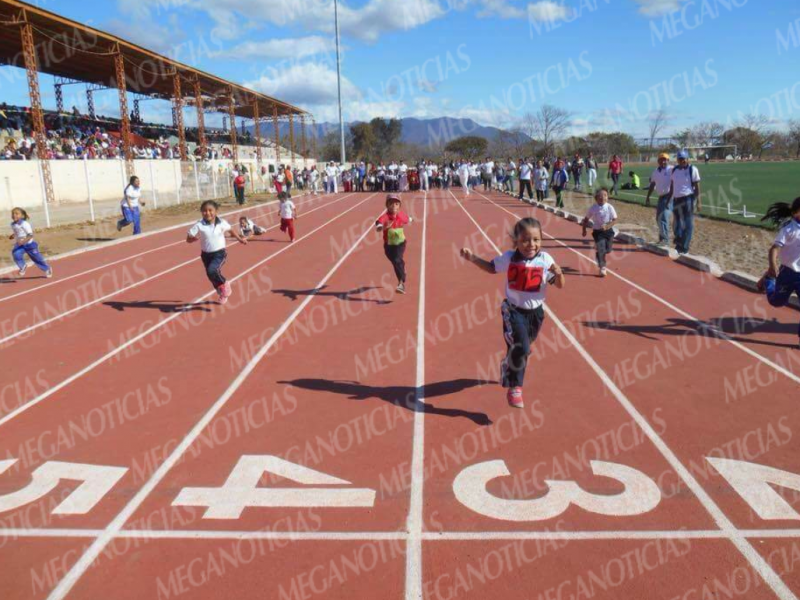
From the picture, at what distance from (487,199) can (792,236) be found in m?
23.6

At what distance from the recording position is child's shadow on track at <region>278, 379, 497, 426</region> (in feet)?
18.3

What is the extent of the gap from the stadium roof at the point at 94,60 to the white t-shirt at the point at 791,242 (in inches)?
983

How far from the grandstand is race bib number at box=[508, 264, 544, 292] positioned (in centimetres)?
1925

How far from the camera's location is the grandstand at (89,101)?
24.1m

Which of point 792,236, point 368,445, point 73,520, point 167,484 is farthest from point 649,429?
point 73,520

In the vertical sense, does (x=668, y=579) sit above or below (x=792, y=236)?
below

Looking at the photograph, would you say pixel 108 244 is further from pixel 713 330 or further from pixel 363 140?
pixel 363 140

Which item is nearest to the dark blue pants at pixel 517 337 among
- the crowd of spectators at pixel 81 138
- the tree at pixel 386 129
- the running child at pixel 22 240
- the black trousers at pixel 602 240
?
the black trousers at pixel 602 240

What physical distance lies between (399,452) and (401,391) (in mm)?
1243

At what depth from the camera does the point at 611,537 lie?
146 inches

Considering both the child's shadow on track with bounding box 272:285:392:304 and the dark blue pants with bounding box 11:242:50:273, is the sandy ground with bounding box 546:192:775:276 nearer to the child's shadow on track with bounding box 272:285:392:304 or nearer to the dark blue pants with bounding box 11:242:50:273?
the child's shadow on track with bounding box 272:285:392:304

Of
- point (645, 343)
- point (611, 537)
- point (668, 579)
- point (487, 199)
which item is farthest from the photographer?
point (487, 199)

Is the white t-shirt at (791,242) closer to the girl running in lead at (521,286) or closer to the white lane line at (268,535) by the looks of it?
the girl running in lead at (521,286)

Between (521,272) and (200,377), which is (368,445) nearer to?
(521,272)
